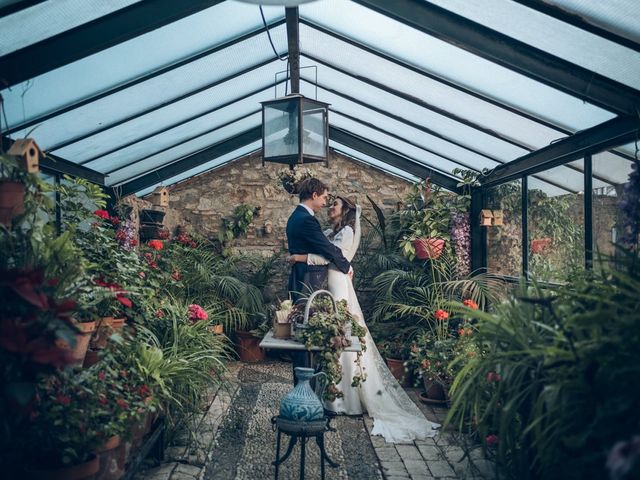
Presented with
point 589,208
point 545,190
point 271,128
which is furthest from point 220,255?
point 589,208

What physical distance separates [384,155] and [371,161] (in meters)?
0.59

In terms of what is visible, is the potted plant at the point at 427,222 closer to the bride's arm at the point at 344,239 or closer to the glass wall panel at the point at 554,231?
the bride's arm at the point at 344,239

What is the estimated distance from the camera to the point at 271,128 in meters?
4.50

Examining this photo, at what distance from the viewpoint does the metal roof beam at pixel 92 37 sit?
2.85 m

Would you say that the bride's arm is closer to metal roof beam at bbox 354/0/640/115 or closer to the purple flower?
the purple flower

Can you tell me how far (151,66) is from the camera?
3.88m

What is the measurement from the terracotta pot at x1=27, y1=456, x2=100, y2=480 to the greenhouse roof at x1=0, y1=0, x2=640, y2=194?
153 cm

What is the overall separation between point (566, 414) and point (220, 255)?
630 centimetres

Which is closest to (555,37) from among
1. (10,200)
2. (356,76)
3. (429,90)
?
(429,90)

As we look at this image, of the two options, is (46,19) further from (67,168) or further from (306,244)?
(306,244)

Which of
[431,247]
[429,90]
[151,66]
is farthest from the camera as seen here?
[431,247]

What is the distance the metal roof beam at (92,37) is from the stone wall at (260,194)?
15.5 feet

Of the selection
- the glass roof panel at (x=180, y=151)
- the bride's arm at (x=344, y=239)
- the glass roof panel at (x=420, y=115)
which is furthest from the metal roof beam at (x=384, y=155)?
the bride's arm at (x=344, y=239)

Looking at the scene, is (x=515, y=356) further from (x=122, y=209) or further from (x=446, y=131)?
(x=122, y=209)
